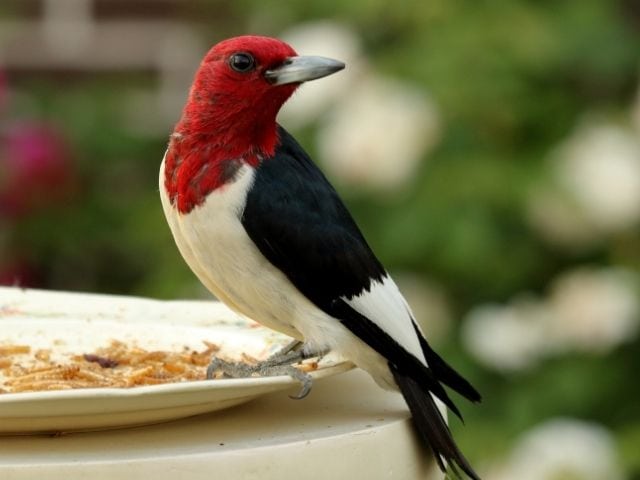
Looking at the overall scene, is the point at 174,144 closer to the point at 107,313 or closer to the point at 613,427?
the point at 107,313

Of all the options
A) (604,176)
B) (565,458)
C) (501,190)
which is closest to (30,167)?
(501,190)

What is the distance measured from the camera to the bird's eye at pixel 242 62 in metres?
1.94

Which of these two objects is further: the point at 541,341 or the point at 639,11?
the point at 639,11

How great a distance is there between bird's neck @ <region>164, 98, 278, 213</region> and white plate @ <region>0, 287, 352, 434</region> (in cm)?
24

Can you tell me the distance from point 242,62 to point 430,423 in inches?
21.1

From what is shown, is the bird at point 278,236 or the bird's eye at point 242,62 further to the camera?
the bird's eye at point 242,62

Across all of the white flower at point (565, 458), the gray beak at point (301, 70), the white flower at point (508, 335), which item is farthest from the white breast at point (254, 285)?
the white flower at point (508, 335)

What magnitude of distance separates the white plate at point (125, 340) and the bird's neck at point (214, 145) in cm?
24

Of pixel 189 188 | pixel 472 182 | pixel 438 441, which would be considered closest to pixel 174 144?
pixel 189 188

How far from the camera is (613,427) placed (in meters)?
3.42

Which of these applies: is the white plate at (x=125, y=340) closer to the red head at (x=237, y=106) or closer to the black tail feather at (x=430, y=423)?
the black tail feather at (x=430, y=423)

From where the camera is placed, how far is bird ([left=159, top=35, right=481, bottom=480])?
1830mm

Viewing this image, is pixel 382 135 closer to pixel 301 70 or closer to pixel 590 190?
pixel 590 190

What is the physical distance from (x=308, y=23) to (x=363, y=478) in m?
2.74
